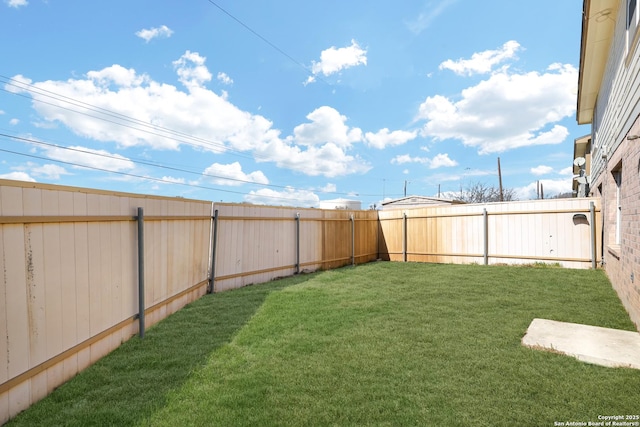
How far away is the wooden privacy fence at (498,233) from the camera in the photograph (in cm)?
771

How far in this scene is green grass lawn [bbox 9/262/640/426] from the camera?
80.3 inches

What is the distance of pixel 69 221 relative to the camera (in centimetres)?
267

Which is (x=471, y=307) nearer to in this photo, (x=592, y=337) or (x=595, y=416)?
(x=592, y=337)

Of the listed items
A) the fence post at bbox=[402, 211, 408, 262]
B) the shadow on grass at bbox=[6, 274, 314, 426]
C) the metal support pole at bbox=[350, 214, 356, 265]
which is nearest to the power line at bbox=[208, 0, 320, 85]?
the metal support pole at bbox=[350, 214, 356, 265]

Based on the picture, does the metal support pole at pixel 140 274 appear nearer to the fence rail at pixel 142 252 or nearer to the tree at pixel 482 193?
the fence rail at pixel 142 252

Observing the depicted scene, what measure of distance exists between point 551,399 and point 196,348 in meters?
2.98

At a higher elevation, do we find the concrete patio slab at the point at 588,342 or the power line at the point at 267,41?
the power line at the point at 267,41

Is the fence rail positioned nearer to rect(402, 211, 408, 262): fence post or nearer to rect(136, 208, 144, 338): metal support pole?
rect(136, 208, 144, 338): metal support pole

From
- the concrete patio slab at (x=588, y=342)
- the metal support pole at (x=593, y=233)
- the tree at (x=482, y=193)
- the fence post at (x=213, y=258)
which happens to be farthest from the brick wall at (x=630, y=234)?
the tree at (x=482, y=193)

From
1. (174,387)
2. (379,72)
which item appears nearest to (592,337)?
(174,387)

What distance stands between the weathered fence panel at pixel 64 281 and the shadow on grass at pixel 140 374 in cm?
14

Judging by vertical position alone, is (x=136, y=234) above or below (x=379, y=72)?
below

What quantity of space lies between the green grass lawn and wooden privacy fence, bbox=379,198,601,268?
3.56m

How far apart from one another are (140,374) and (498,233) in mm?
9005
